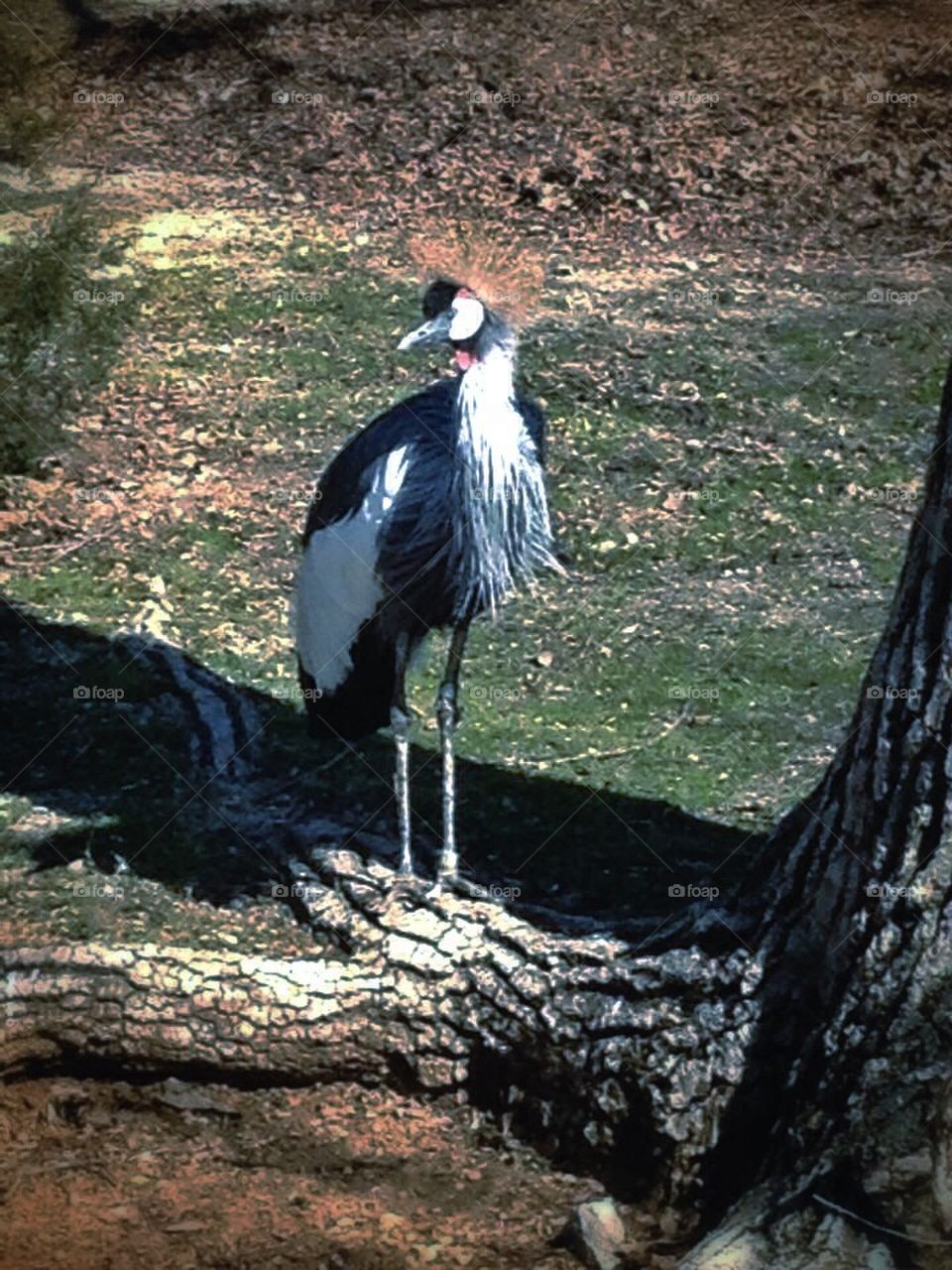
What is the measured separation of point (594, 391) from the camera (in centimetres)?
816

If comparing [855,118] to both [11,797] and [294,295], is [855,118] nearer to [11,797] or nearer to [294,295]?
[294,295]

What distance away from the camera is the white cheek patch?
487cm

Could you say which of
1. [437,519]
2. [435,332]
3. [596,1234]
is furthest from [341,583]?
[596,1234]

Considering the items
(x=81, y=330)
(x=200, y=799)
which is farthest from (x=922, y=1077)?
(x=81, y=330)

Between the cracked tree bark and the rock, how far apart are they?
0.10 metres

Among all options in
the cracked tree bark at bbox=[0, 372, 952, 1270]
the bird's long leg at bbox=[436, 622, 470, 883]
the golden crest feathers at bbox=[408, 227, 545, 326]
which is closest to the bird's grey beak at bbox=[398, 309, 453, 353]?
the golden crest feathers at bbox=[408, 227, 545, 326]

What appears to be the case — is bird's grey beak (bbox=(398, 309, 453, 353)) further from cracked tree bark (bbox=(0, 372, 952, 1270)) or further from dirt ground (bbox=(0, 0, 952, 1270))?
dirt ground (bbox=(0, 0, 952, 1270))

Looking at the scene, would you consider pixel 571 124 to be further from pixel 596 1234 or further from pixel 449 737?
pixel 596 1234

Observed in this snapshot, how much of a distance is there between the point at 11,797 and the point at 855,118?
6.67 metres

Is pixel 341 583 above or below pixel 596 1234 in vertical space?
above

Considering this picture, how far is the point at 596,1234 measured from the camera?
13.1ft

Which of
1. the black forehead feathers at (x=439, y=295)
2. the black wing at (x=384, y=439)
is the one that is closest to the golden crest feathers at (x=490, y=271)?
the black forehead feathers at (x=439, y=295)

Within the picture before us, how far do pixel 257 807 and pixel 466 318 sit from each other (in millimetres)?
1713

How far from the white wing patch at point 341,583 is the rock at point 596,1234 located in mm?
1857
